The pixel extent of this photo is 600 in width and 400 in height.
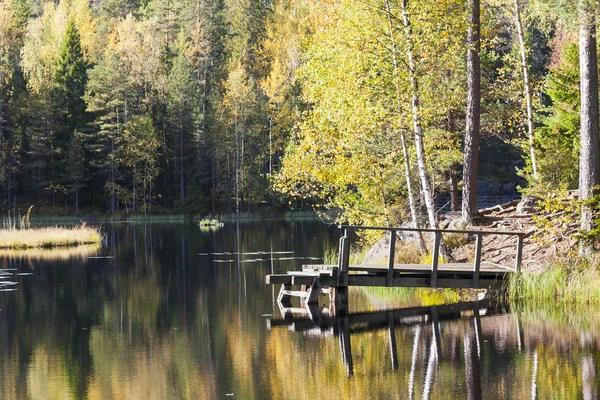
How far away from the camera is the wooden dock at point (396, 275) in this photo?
762 inches

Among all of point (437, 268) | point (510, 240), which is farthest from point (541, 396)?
point (510, 240)

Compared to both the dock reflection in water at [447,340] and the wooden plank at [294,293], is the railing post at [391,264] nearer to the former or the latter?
the dock reflection in water at [447,340]

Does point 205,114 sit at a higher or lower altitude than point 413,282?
higher

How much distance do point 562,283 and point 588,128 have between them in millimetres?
3260

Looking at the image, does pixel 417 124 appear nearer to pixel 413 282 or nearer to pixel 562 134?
pixel 413 282

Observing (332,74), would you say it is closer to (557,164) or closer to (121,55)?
(557,164)

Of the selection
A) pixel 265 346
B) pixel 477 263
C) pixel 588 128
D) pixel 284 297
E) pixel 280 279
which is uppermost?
pixel 588 128

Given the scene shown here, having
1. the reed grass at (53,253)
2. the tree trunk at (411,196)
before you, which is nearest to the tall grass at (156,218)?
the reed grass at (53,253)

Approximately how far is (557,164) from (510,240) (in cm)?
281

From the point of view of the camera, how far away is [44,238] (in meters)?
42.4

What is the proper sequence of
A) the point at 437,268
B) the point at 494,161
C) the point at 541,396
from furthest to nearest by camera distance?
the point at 494,161 < the point at 437,268 < the point at 541,396

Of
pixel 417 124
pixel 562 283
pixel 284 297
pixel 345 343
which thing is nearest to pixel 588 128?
pixel 562 283

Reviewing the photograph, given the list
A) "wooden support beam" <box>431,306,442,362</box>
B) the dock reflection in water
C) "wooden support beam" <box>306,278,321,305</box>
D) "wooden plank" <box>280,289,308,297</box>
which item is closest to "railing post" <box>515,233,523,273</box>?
the dock reflection in water

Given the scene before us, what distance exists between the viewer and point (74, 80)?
74.9 m
